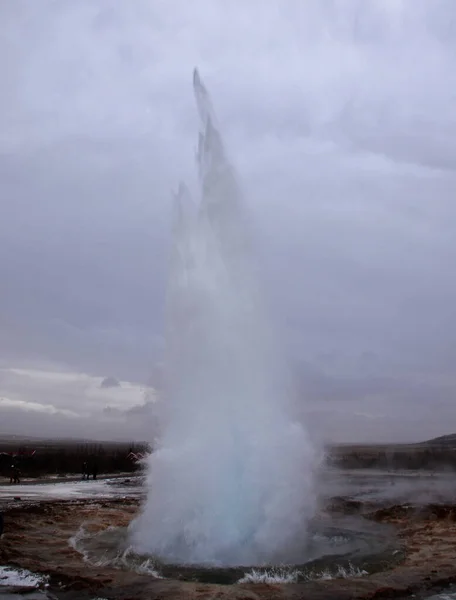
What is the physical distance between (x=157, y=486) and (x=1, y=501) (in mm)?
A: 12262

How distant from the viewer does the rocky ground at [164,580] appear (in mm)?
10836

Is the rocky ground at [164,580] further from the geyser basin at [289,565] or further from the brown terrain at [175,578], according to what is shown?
the geyser basin at [289,565]

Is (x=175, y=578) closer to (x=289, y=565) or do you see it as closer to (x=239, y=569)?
(x=239, y=569)

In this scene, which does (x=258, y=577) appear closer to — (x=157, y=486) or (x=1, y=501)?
(x=157, y=486)

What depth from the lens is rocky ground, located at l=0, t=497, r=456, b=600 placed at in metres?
10.8

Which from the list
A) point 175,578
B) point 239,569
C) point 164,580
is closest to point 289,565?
point 239,569

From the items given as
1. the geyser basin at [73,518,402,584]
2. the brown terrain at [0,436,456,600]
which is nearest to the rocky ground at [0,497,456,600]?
the brown terrain at [0,436,456,600]

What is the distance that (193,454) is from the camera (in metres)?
15.4

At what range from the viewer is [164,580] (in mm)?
11844

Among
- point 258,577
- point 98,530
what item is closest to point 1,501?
point 98,530

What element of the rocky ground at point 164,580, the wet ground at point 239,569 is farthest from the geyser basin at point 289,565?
the rocky ground at point 164,580

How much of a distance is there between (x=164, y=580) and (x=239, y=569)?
69.6 inches

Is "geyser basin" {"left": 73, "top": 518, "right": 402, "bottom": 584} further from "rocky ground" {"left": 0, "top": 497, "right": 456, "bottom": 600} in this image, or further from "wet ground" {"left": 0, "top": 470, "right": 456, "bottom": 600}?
"rocky ground" {"left": 0, "top": 497, "right": 456, "bottom": 600}

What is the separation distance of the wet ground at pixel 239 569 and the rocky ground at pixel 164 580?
20 millimetres
